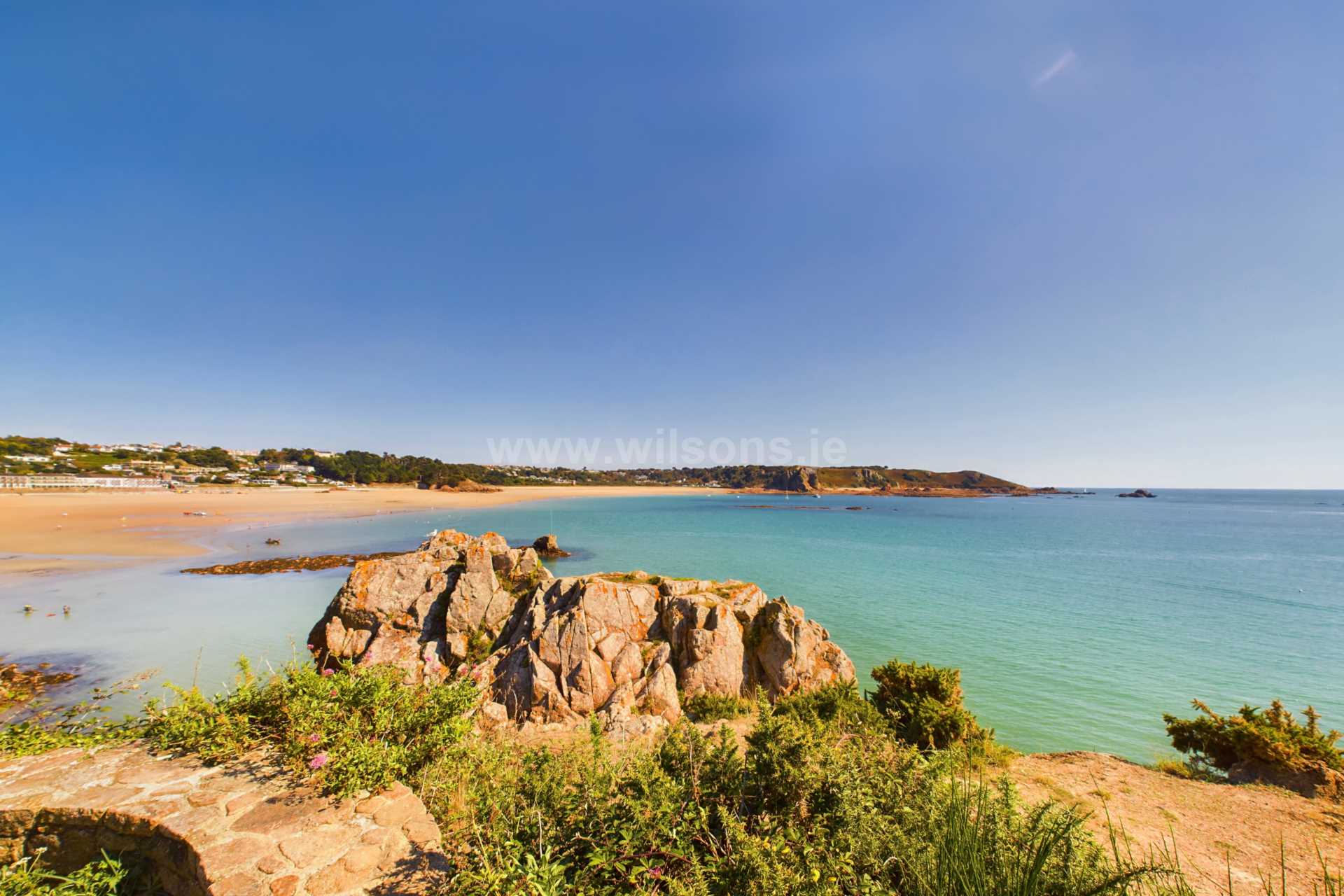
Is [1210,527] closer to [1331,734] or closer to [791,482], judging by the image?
[1331,734]

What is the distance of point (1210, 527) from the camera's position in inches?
3012

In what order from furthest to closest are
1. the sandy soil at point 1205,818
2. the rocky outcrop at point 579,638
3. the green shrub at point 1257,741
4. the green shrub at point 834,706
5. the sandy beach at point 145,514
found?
the sandy beach at point 145,514
the rocky outcrop at point 579,638
the green shrub at point 834,706
the green shrub at point 1257,741
the sandy soil at point 1205,818

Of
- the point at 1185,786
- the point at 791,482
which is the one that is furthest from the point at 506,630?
the point at 791,482

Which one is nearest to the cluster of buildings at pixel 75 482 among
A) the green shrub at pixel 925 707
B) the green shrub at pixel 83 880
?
the green shrub at pixel 83 880

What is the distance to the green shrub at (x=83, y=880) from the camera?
3.58 metres

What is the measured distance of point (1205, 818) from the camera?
7.66m

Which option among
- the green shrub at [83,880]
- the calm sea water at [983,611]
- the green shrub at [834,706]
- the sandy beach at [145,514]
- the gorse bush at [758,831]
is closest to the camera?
the gorse bush at [758,831]

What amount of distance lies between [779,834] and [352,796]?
3.92m

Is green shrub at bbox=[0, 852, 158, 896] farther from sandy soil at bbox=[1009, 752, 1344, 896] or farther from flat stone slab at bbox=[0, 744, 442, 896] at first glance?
sandy soil at bbox=[1009, 752, 1344, 896]

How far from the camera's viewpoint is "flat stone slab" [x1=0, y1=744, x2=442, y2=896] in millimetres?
3666

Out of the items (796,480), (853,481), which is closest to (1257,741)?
(796,480)

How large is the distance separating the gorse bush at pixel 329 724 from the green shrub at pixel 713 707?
334 inches

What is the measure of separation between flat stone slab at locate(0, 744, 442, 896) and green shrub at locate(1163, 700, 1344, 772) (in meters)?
14.3

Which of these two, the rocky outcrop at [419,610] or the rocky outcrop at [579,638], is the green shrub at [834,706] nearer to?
the rocky outcrop at [579,638]
